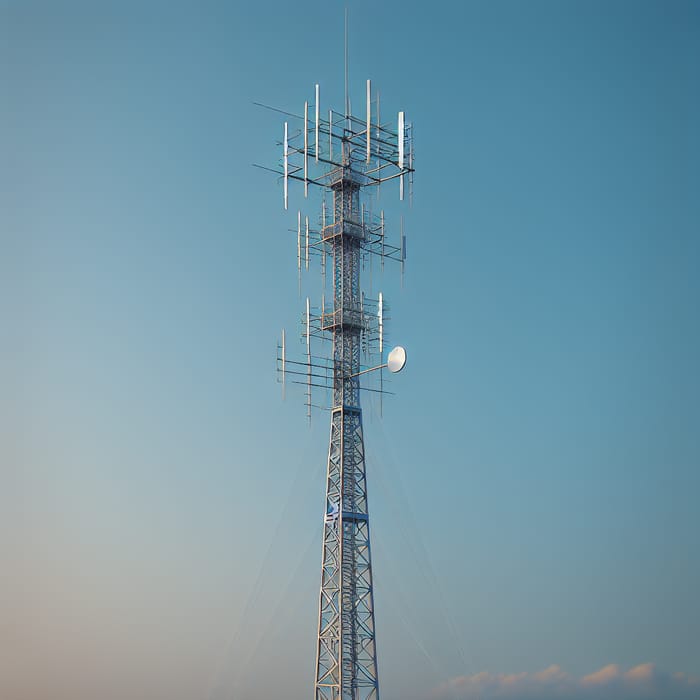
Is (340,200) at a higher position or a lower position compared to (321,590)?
higher

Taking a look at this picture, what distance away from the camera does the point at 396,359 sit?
65.4 m

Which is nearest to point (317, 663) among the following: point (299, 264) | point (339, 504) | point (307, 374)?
point (339, 504)

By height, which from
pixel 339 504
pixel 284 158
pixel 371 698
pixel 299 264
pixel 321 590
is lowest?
pixel 371 698

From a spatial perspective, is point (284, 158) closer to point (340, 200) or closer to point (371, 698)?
point (340, 200)

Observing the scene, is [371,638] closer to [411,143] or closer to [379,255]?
[379,255]

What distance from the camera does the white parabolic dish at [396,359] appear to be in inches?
2559

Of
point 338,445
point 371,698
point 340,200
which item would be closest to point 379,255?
point 340,200

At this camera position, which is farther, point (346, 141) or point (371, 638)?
point (346, 141)

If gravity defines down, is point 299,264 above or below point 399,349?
above

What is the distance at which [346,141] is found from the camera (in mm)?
68188

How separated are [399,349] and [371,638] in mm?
13425

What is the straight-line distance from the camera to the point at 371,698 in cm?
6297

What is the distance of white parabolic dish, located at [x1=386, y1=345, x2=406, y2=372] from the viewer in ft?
213

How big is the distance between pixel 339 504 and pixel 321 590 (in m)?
4.05
